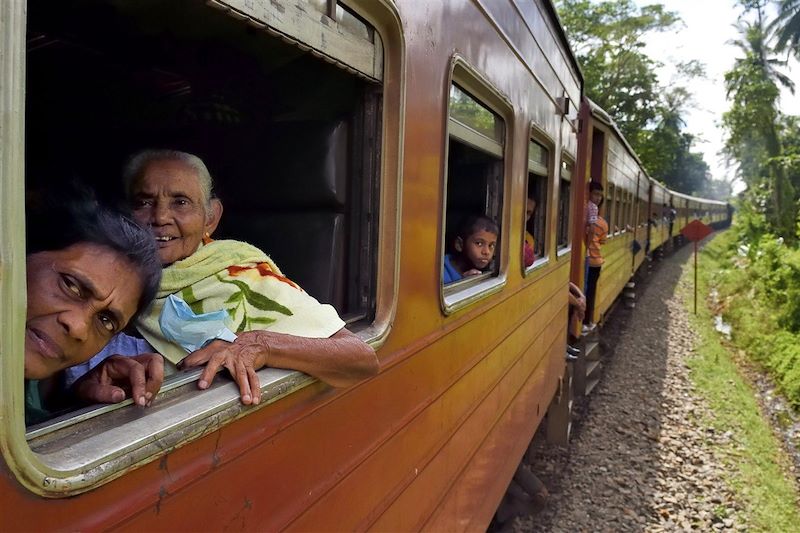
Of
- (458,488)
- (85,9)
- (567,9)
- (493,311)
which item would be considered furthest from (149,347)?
(567,9)

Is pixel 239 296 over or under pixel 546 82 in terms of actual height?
under

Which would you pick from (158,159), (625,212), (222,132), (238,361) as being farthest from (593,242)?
(238,361)

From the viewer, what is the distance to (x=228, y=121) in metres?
2.24

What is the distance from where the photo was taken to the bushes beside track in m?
8.96

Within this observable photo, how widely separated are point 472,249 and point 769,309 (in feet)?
36.0

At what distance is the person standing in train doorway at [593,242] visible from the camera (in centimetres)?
655

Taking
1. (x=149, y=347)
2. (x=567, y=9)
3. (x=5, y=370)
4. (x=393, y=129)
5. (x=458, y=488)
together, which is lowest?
(x=458, y=488)

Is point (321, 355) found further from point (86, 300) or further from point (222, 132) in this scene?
point (222, 132)

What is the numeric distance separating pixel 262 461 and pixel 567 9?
24.2m

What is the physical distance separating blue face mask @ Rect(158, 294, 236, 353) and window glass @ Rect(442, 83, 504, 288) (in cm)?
104

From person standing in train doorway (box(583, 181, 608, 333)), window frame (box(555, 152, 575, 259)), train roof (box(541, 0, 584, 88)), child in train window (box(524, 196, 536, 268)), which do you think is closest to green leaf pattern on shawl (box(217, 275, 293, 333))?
child in train window (box(524, 196, 536, 268))

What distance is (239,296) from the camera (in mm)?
1418

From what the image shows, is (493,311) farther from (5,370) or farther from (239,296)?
(5,370)

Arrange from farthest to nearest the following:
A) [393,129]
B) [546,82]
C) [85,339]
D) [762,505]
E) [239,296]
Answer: [762,505], [546,82], [393,129], [239,296], [85,339]
